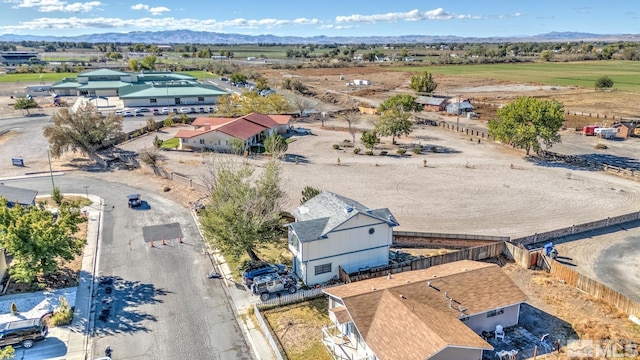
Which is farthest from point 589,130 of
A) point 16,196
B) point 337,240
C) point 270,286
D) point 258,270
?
point 16,196

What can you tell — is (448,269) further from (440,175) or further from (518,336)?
(440,175)

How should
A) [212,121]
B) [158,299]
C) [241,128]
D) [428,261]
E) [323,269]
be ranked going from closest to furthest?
[158,299] → [323,269] → [428,261] → [241,128] → [212,121]

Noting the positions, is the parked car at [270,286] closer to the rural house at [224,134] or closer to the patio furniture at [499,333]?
the patio furniture at [499,333]

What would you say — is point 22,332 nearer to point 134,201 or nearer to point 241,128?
point 134,201

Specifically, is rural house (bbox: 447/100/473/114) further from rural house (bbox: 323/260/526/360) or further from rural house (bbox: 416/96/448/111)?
rural house (bbox: 323/260/526/360)

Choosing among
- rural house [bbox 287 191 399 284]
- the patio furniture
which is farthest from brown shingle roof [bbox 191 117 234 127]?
the patio furniture

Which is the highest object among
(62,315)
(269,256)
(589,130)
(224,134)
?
(224,134)
